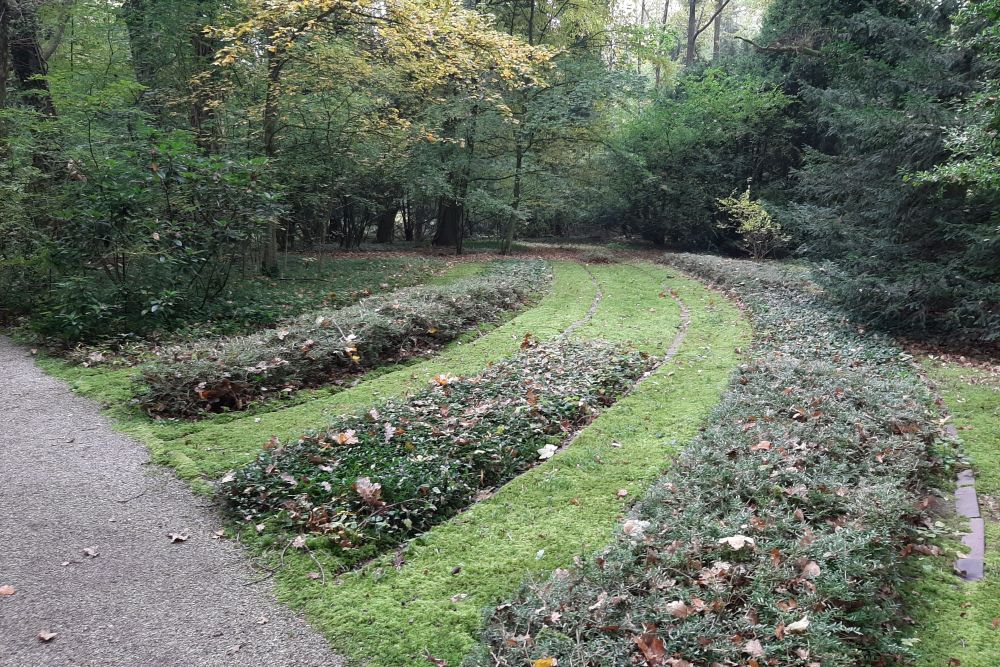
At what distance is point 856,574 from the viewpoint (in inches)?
120

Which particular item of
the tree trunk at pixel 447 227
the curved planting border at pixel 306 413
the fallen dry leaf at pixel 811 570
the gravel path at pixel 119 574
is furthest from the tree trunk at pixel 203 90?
the fallen dry leaf at pixel 811 570

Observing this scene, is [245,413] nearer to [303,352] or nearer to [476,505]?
[303,352]

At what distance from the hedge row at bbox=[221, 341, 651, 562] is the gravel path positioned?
1.53 ft

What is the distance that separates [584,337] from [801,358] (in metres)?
2.84

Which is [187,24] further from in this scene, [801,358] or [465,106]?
[801,358]

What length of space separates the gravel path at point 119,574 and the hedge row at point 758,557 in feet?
4.07

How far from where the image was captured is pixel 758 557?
313cm

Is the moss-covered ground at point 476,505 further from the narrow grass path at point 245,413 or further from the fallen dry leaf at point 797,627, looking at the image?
the fallen dry leaf at point 797,627

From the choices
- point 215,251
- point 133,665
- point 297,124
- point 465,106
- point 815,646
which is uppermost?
point 465,106

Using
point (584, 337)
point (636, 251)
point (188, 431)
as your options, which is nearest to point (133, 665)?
point (188, 431)

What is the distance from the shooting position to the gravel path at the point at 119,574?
2789 millimetres

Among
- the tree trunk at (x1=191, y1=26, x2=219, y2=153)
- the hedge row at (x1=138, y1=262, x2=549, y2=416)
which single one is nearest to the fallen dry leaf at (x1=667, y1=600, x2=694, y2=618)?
the hedge row at (x1=138, y1=262, x2=549, y2=416)

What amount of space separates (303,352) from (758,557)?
5264 millimetres

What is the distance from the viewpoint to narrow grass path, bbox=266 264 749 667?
2939 millimetres
